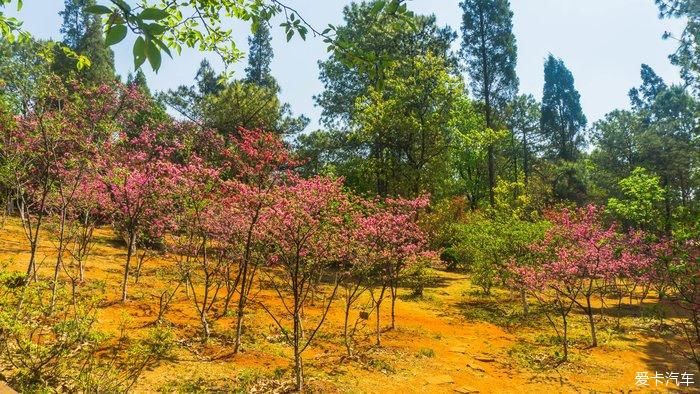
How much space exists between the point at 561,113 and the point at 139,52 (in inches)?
1977

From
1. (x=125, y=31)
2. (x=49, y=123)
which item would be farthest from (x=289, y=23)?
(x=49, y=123)

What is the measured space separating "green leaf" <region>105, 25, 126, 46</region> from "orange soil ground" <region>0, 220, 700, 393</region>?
6.63m

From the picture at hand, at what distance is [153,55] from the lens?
1555 millimetres

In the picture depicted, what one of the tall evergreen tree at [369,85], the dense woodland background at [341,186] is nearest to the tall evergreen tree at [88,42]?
the dense woodland background at [341,186]

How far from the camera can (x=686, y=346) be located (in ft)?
46.7

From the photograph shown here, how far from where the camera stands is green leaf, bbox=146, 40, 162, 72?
1544 mm

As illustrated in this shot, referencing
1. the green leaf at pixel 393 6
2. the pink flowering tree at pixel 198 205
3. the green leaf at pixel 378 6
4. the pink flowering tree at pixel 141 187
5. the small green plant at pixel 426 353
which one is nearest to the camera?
the green leaf at pixel 378 6

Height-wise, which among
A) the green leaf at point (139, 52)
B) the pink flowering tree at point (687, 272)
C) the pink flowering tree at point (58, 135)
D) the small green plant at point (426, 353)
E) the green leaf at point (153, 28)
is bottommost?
the small green plant at point (426, 353)

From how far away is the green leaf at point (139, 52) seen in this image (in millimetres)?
1520

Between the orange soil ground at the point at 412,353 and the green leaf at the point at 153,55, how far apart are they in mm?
6662

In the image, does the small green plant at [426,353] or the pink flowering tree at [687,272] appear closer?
the pink flowering tree at [687,272]

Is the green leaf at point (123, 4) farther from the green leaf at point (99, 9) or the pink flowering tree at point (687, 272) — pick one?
the pink flowering tree at point (687, 272)

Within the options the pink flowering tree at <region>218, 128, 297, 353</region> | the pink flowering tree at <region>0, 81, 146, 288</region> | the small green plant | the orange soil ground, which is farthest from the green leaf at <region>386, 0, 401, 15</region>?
the small green plant

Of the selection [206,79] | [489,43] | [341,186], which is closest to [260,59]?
[206,79]
